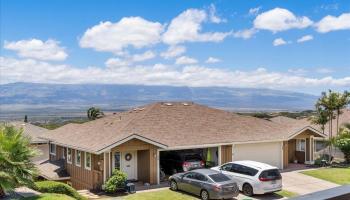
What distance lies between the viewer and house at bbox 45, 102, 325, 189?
2939 cm

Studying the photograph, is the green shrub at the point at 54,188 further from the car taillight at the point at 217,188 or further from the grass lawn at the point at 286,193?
the grass lawn at the point at 286,193

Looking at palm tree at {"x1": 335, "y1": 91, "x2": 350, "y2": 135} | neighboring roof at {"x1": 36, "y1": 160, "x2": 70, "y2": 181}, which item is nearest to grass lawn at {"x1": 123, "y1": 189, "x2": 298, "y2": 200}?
neighboring roof at {"x1": 36, "y1": 160, "x2": 70, "y2": 181}

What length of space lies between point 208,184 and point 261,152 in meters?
12.6

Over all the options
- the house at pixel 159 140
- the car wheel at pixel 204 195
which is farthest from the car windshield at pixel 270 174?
the house at pixel 159 140

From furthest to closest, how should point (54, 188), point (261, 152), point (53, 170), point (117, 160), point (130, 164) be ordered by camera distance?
point (261, 152)
point (53, 170)
point (130, 164)
point (117, 160)
point (54, 188)

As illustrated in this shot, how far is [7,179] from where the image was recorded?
65.1ft

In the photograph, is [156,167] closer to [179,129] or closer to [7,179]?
[179,129]

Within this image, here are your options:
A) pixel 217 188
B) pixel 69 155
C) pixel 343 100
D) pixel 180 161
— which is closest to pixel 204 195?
pixel 217 188

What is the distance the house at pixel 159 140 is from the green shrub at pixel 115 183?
1010 mm

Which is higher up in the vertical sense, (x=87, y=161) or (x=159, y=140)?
(x=159, y=140)

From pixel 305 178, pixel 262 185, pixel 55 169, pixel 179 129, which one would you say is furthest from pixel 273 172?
pixel 55 169

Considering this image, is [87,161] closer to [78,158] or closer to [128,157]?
[78,158]

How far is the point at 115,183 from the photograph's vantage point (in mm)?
27359

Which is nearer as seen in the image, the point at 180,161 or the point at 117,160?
the point at 117,160
